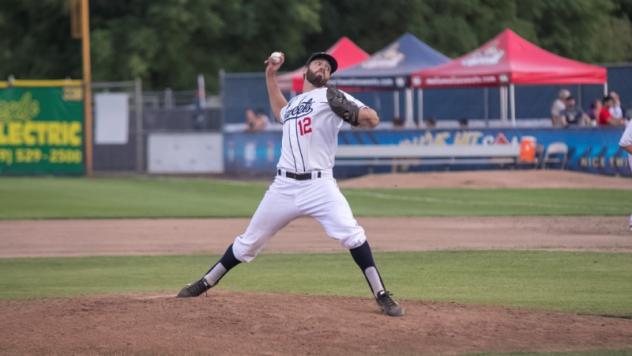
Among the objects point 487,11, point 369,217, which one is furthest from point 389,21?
point 369,217

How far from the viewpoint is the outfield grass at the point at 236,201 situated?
69.1ft

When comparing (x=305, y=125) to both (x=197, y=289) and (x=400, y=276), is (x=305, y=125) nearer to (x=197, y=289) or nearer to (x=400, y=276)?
(x=197, y=289)

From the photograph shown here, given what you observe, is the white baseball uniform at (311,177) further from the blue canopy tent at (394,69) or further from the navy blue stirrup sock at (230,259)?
the blue canopy tent at (394,69)

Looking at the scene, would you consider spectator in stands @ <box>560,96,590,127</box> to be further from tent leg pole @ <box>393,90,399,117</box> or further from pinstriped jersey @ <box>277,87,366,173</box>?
pinstriped jersey @ <box>277,87,366,173</box>

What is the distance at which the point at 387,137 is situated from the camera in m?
29.4

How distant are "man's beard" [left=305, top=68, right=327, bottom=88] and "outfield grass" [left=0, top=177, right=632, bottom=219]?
1145 centimetres

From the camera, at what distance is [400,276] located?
12469 millimetres

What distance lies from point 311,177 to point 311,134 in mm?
351

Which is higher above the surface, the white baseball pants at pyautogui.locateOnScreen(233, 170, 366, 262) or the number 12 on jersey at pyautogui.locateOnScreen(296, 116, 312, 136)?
the number 12 on jersey at pyautogui.locateOnScreen(296, 116, 312, 136)

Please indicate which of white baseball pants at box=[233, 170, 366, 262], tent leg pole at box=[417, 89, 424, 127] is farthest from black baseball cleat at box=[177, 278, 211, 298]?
tent leg pole at box=[417, 89, 424, 127]

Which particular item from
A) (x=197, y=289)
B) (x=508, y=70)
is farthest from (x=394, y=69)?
(x=197, y=289)

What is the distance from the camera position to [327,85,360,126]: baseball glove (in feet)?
29.2

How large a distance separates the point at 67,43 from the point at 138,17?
4.24 m

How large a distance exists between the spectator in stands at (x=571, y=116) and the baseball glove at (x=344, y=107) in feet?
65.9
